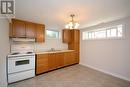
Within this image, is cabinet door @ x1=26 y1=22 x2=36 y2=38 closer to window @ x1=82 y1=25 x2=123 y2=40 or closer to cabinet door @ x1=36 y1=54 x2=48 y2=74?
cabinet door @ x1=36 y1=54 x2=48 y2=74

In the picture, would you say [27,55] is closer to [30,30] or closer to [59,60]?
[30,30]

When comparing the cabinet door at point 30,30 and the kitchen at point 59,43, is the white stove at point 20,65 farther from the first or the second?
the cabinet door at point 30,30

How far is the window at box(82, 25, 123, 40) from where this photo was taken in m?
3.26

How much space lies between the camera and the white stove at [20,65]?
2.62 metres

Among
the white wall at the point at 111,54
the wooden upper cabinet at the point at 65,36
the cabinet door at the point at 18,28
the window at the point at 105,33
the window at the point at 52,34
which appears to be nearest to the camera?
the white wall at the point at 111,54

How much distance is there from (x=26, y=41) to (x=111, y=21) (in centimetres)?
361

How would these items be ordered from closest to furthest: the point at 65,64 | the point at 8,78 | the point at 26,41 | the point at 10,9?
the point at 10,9
the point at 8,78
the point at 26,41
the point at 65,64

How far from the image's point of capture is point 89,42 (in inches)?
177

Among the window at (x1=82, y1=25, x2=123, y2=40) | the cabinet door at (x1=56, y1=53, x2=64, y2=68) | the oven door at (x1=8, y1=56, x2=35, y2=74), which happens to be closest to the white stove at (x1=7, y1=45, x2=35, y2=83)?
the oven door at (x1=8, y1=56, x2=35, y2=74)

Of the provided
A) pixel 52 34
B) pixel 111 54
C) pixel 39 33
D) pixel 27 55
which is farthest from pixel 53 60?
pixel 111 54

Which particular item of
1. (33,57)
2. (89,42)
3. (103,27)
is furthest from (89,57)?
(33,57)

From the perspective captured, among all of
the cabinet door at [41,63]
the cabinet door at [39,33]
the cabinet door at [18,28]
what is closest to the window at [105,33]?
the cabinet door at [39,33]

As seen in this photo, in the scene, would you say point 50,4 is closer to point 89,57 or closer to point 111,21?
point 111,21

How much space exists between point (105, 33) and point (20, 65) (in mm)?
3719
